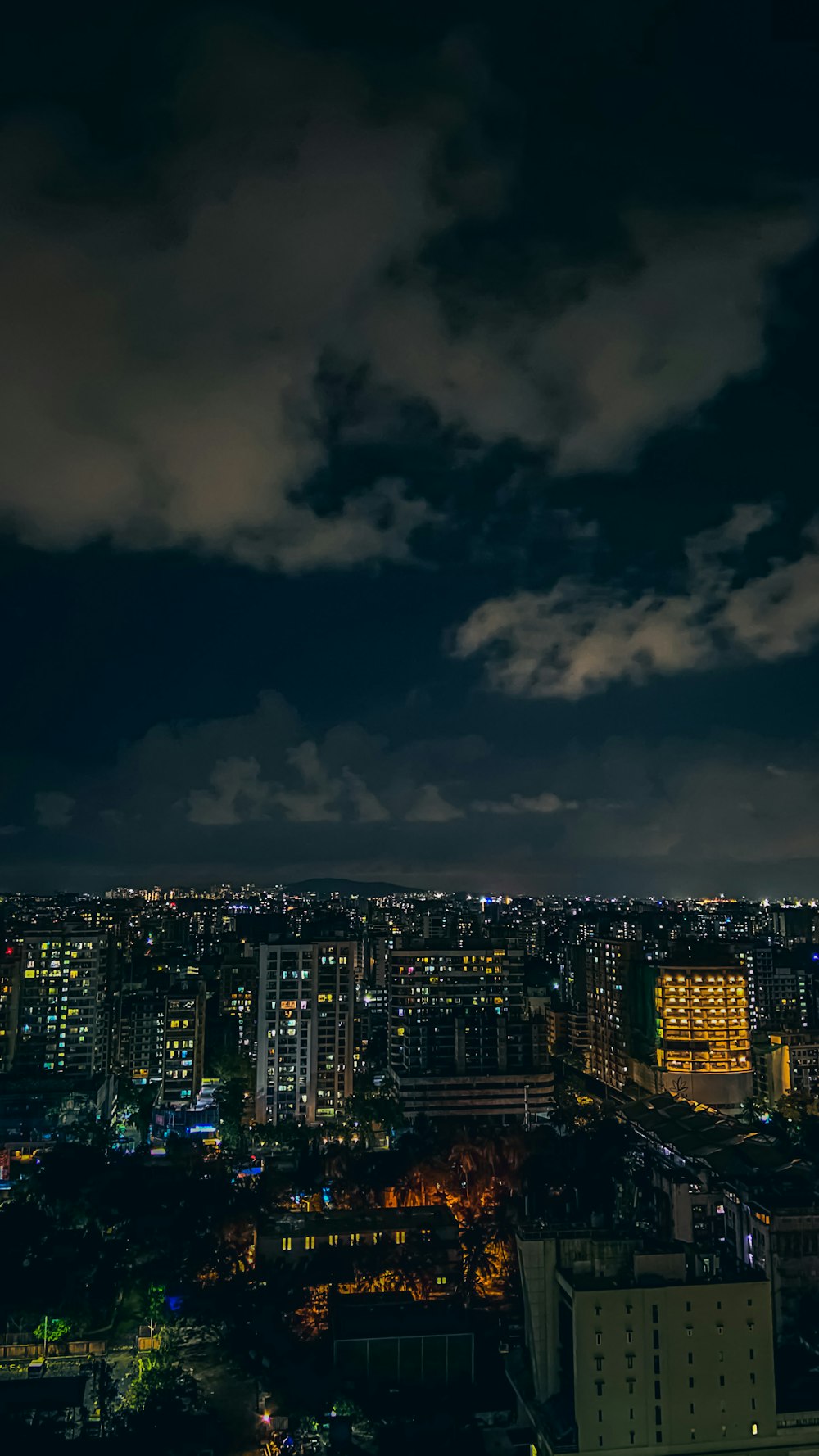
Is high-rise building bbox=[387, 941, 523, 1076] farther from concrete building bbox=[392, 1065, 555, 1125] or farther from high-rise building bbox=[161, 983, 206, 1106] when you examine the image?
high-rise building bbox=[161, 983, 206, 1106]

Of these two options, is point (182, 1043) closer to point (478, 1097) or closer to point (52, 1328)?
point (478, 1097)

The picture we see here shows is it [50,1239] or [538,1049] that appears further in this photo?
[538,1049]

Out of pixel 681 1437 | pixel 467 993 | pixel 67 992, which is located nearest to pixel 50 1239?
pixel 681 1437

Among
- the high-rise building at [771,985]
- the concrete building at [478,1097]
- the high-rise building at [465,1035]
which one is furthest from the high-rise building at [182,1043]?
the high-rise building at [771,985]

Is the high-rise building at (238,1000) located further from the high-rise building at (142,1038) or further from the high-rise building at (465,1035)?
the high-rise building at (465,1035)

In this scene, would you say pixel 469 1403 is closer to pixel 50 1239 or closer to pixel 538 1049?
pixel 50 1239

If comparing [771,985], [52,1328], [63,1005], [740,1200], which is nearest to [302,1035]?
[63,1005]

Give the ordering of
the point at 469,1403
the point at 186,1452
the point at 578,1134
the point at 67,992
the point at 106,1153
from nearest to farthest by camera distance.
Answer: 1. the point at 186,1452
2. the point at 469,1403
3. the point at 106,1153
4. the point at 578,1134
5. the point at 67,992
